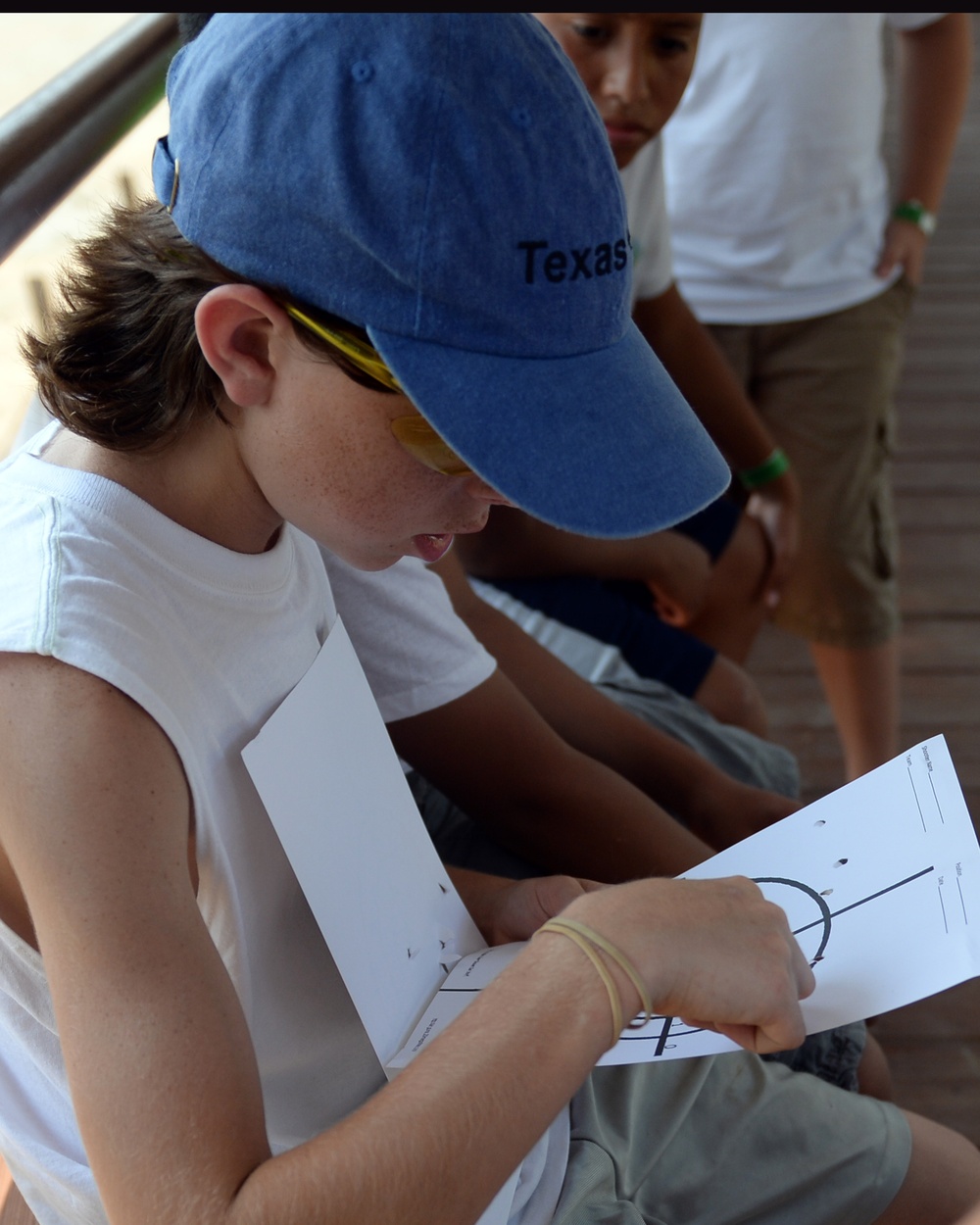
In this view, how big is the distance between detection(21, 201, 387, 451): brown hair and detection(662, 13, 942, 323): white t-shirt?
1448mm

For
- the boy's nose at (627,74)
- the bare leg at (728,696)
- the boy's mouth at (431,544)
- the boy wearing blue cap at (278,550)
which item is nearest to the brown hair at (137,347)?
the boy wearing blue cap at (278,550)

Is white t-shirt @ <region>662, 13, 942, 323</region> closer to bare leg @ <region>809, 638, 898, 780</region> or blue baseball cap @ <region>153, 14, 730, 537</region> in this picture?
Result: bare leg @ <region>809, 638, 898, 780</region>

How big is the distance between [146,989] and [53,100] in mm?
854

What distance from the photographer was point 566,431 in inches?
28.7

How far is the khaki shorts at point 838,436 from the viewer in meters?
2.19

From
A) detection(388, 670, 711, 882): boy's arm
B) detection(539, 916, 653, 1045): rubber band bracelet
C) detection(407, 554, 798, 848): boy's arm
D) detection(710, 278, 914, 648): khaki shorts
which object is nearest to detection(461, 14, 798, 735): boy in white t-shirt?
detection(710, 278, 914, 648): khaki shorts

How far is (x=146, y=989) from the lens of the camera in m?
0.64

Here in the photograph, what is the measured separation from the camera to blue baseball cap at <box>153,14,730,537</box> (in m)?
0.67

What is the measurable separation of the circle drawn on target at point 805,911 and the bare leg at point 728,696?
0.71m

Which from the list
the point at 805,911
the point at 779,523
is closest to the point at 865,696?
the point at 779,523

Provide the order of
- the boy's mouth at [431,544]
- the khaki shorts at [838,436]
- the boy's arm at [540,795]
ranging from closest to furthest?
the boy's mouth at [431,544] → the boy's arm at [540,795] → the khaki shorts at [838,436]

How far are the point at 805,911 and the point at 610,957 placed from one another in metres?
0.24

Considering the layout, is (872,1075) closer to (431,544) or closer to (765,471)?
A: (431,544)

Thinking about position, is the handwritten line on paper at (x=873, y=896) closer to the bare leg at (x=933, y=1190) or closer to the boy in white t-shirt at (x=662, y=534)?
the bare leg at (x=933, y=1190)
